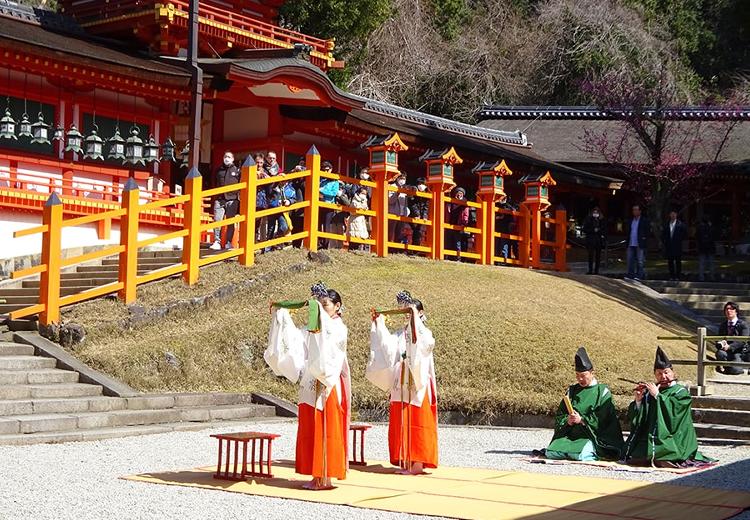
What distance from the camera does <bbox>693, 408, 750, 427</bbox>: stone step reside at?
12.8 metres

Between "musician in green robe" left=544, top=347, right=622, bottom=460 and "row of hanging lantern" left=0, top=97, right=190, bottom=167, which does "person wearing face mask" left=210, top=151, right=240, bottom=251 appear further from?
"musician in green robe" left=544, top=347, right=622, bottom=460

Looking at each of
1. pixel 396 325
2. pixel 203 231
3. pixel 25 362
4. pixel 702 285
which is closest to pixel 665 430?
pixel 396 325

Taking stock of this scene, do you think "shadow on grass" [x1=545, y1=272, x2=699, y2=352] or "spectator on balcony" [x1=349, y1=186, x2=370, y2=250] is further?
"shadow on grass" [x1=545, y1=272, x2=699, y2=352]

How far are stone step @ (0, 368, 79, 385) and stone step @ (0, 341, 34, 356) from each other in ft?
1.95

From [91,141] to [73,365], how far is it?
6284mm

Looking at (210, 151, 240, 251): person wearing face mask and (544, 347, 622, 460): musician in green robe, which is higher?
(210, 151, 240, 251): person wearing face mask

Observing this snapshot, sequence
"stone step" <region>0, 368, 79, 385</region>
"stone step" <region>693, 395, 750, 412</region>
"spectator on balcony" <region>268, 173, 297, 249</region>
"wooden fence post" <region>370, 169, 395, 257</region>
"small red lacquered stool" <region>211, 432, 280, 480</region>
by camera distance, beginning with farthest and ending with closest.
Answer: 1. "wooden fence post" <region>370, 169, 395, 257</region>
2. "spectator on balcony" <region>268, 173, 297, 249</region>
3. "stone step" <region>693, 395, 750, 412</region>
4. "stone step" <region>0, 368, 79, 385</region>
5. "small red lacquered stool" <region>211, 432, 280, 480</region>

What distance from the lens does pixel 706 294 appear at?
21234 millimetres

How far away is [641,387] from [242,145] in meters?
12.4

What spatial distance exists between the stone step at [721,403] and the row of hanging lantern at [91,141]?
991 centimetres

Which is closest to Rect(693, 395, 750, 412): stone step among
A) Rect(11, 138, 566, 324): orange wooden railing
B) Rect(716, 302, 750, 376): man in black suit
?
Rect(716, 302, 750, 376): man in black suit

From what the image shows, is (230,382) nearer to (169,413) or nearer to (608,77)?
(169,413)

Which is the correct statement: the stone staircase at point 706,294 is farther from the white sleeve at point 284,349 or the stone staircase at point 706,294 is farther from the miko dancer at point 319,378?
the white sleeve at point 284,349

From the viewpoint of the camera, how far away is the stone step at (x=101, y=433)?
34.1 ft
